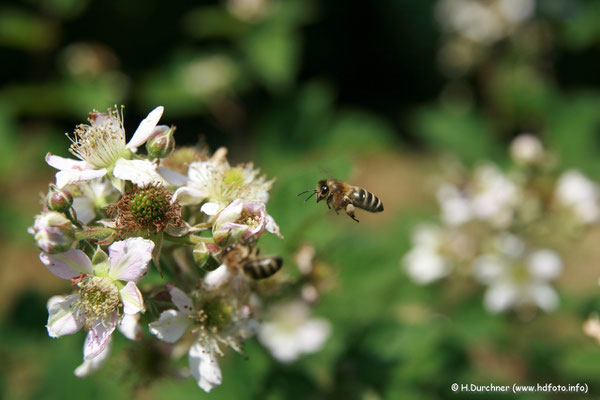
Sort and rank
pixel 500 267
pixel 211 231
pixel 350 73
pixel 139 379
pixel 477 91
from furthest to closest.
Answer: pixel 350 73, pixel 477 91, pixel 500 267, pixel 139 379, pixel 211 231

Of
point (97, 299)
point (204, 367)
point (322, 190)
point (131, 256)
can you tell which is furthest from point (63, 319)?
point (322, 190)

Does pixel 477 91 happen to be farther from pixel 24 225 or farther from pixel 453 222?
pixel 24 225

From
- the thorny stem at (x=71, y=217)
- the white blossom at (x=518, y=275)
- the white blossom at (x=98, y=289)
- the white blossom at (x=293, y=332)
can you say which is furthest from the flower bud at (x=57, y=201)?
the white blossom at (x=518, y=275)

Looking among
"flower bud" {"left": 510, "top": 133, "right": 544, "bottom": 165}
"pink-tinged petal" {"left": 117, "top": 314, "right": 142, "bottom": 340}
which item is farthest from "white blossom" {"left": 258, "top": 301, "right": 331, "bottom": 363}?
"flower bud" {"left": 510, "top": 133, "right": 544, "bottom": 165}

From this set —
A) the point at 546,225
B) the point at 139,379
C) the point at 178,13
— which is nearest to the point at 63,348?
the point at 139,379

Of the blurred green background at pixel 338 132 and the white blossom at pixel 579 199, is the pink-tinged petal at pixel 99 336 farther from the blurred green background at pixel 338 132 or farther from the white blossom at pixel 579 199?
the white blossom at pixel 579 199

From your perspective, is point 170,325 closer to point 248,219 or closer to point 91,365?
point 248,219
